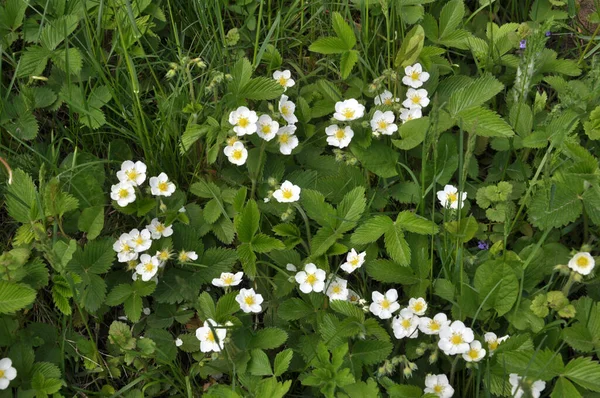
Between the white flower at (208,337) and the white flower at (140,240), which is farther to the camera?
the white flower at (140,240)

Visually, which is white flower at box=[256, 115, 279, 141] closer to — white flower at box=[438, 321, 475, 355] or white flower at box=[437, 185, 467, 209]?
white flower at box=[437, 185, 467, 209]

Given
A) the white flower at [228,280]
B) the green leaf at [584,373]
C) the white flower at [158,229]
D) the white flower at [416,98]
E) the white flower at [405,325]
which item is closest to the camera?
the green leaf at [584,373]

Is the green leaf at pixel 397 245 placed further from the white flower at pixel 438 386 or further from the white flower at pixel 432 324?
the white flower at pixel 438 386

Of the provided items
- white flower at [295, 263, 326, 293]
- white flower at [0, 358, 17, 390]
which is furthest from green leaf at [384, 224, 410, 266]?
white flower at [0, 358, 17, 390]

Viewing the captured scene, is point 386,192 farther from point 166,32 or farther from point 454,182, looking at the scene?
point 166,32

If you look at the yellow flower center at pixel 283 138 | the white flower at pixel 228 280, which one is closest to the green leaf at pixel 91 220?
the white flower at pixel 228 280

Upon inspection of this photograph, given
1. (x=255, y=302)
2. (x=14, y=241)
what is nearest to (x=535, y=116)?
(x=255, y=302)
